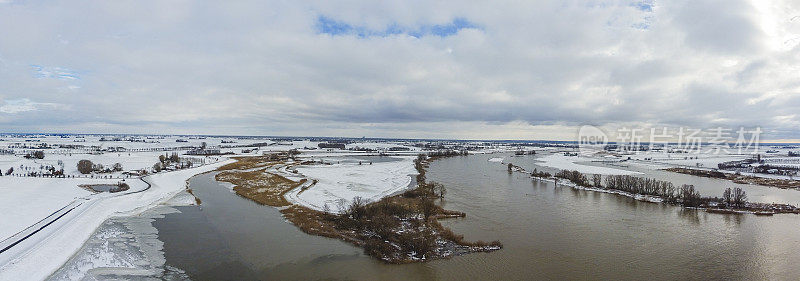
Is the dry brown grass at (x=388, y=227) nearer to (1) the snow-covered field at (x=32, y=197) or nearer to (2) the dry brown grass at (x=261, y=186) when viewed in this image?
(2) the dry brown grass at (x=261, y=186)

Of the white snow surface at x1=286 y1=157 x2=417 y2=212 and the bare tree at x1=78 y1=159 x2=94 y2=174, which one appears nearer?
the white snow surface at x1=286 y1=157 x2=417 y2=212

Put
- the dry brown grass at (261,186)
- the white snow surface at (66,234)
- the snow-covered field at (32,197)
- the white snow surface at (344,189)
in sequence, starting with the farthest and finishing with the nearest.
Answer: the dry brown grass at (261,186), the white snow surface at (344,189), the snow-covered field at (32,197), the white snow surface at (66,234)

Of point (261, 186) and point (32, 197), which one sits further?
point (261, 186)

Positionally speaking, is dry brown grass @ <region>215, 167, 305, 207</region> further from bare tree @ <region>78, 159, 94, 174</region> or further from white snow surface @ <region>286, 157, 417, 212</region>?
bare tree @ <region>78, 159, 94, 174</region>

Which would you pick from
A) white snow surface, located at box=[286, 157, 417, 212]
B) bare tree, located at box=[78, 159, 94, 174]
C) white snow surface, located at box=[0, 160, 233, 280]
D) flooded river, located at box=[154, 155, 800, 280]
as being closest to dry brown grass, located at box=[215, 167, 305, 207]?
white snow surface, located at box=[286, 157, 417, 212]

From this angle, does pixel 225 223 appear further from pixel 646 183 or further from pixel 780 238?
pixel 646 183

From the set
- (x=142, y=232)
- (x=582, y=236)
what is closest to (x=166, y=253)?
(x=142, y=232)

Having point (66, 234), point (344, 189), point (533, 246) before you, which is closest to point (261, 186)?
point (344, 189)

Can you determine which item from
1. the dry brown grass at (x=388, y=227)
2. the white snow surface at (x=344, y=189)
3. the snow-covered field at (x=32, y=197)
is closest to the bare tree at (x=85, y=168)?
the snow-covered field at (x=32, y=197)

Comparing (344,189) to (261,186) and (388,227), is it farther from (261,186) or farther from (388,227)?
(388,227)
